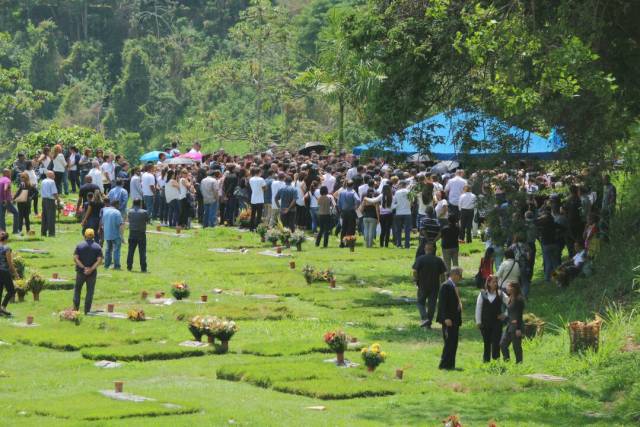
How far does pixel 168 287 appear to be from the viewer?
30.1 m

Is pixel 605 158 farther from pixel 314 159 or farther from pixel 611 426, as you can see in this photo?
pixel 314 159

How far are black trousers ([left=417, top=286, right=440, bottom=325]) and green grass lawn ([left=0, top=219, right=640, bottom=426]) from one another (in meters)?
0.34

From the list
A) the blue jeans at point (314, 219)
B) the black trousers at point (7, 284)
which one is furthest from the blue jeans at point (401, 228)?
the black trousers at point (7, 284)

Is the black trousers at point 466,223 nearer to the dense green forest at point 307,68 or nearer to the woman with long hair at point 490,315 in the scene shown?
the dense green forest at point 307,68

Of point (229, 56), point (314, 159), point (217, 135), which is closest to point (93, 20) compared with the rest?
point (229, 56)

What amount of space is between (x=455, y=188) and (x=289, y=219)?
5.26 metres

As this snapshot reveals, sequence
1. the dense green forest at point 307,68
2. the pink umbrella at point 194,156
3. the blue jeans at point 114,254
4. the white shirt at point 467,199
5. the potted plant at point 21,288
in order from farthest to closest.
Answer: the pink umbrella at point 194,156, the white shirt at point 467,199, the blue jeans at point 114,254, the potted plant at point 21,288, the dense green forest at point 307,68

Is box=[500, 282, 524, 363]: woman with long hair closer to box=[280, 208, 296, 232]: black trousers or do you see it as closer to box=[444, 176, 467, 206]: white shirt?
box=[444, 176, 467, 206]: white shirt

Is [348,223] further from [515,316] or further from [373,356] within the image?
[373,356]

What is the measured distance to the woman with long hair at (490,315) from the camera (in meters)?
21.5

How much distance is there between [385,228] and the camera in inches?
1471

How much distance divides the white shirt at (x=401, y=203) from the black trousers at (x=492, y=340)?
14.3 metres

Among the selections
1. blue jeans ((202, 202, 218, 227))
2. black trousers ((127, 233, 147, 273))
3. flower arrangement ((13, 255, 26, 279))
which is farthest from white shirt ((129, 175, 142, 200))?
flower arrangement ((13, 255, 26, 279))

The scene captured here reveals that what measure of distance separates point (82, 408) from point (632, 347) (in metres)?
9.19
